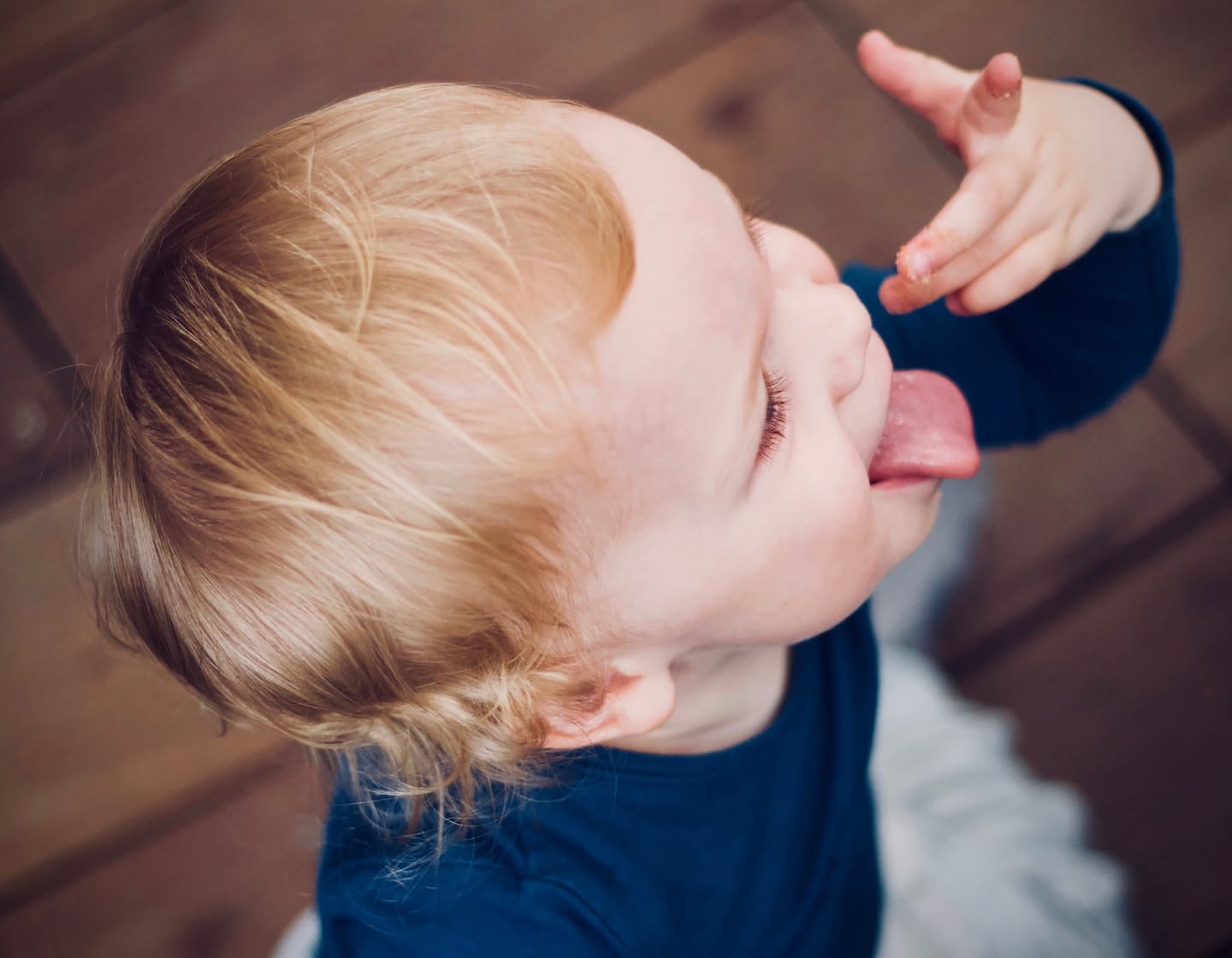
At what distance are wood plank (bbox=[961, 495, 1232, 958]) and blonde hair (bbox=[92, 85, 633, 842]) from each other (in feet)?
2.05

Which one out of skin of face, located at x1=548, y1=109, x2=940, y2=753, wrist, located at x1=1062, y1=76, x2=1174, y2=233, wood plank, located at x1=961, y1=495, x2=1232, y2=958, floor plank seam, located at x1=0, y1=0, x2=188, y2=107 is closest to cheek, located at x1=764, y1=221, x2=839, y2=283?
skin of face, located at x1=548, y1=109, x2=940, y2=753

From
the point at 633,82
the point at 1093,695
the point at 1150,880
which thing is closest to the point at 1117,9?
the point at 633,82

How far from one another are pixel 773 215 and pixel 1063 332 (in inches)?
14.9

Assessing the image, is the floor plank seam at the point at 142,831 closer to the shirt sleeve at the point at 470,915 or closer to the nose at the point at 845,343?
the shirt sleeve at the point at 470,915

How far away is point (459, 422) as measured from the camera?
1.47 feet

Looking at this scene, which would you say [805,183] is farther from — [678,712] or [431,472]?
[431,472]

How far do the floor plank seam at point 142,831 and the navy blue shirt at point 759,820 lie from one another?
12.7 inches

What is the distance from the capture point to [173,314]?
1.60 feet

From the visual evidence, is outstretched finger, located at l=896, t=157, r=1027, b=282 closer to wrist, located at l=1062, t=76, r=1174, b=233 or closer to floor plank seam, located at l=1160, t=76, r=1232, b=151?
wrist, located at l=1062, t=76, r=1174, b=233

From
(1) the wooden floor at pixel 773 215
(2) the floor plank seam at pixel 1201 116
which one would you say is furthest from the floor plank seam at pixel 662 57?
(2) the floor plank seam at pixel 1201 116

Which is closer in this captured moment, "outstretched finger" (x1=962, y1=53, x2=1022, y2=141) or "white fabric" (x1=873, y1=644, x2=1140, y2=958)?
"outstretched finger" (x1=962, y1=53, x2=1022, y2=141)

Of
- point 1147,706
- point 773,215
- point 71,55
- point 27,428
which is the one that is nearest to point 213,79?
point 71,55

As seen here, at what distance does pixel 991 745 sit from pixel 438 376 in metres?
0.64

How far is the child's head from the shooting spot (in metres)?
0.45
